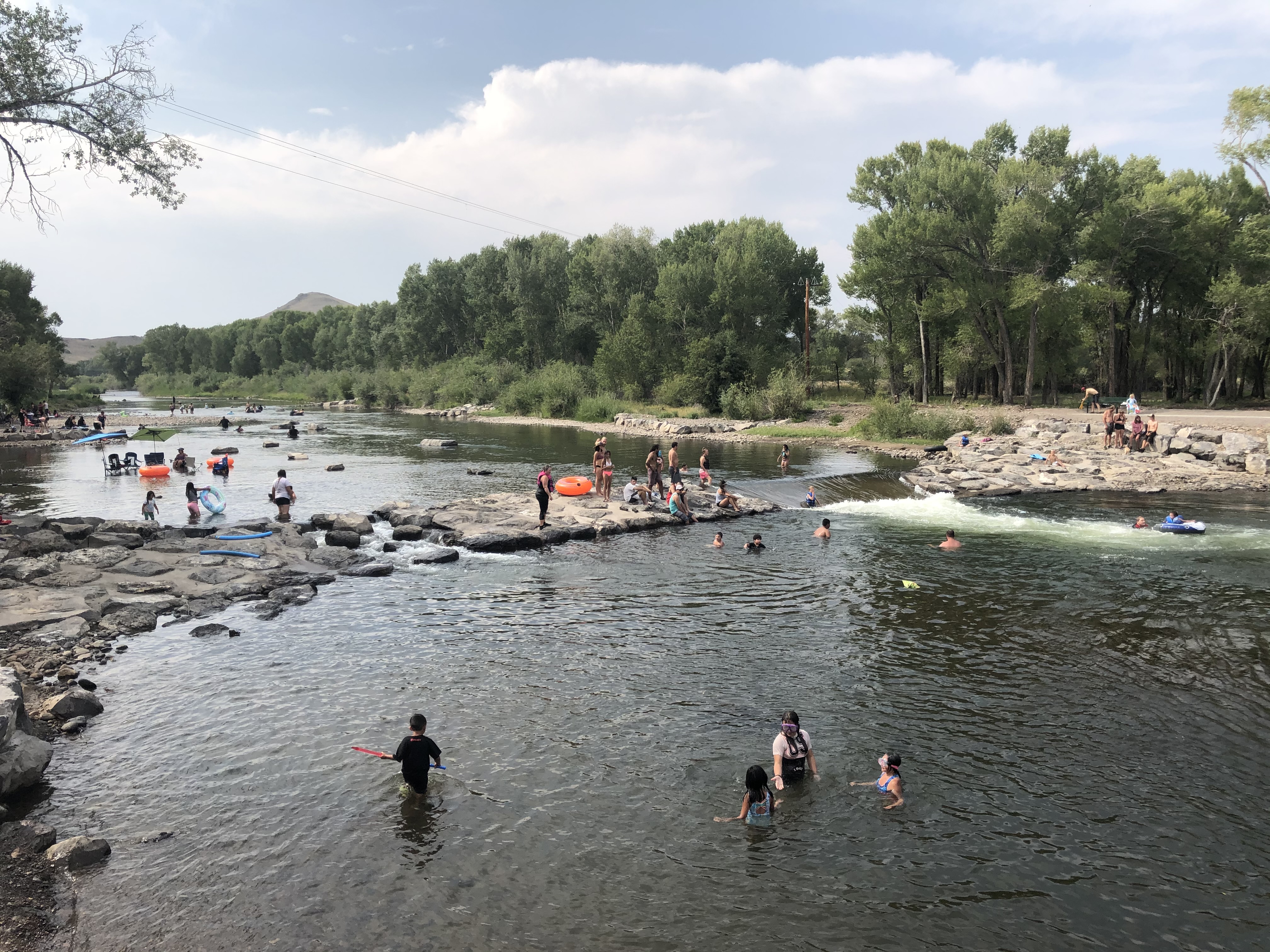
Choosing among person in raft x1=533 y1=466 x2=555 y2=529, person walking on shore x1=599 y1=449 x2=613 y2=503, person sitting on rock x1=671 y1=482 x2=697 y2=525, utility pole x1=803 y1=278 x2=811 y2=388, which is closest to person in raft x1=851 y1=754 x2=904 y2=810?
person in raft x1=533 y1=466 x2=555 y2=529

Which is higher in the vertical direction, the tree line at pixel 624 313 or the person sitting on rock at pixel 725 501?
the tree line at pixel 624 313

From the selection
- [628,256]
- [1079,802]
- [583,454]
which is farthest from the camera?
[628,256]

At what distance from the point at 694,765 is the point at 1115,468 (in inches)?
1307

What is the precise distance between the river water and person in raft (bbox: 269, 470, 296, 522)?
29.9ft

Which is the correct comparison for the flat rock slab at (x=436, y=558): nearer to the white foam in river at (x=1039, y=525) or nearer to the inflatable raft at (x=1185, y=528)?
the white foam in river at (x=1039, y=525)

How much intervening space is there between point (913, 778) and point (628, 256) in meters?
84.9

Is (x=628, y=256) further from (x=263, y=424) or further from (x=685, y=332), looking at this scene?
(x=263, y=424)

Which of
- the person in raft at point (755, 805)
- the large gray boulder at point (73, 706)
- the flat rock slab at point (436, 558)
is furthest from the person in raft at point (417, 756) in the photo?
the flat rock slab at point (436, 558)

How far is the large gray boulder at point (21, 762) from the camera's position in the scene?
9961 mm

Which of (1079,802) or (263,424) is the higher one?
(263,424)

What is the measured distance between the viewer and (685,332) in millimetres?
81438

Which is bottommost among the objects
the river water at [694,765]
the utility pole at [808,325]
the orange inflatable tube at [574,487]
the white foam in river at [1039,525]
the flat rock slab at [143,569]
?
the river water at [694,765]

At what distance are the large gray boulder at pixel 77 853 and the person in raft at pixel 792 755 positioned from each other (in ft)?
27.9

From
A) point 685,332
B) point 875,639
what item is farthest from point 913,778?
point 685,332
